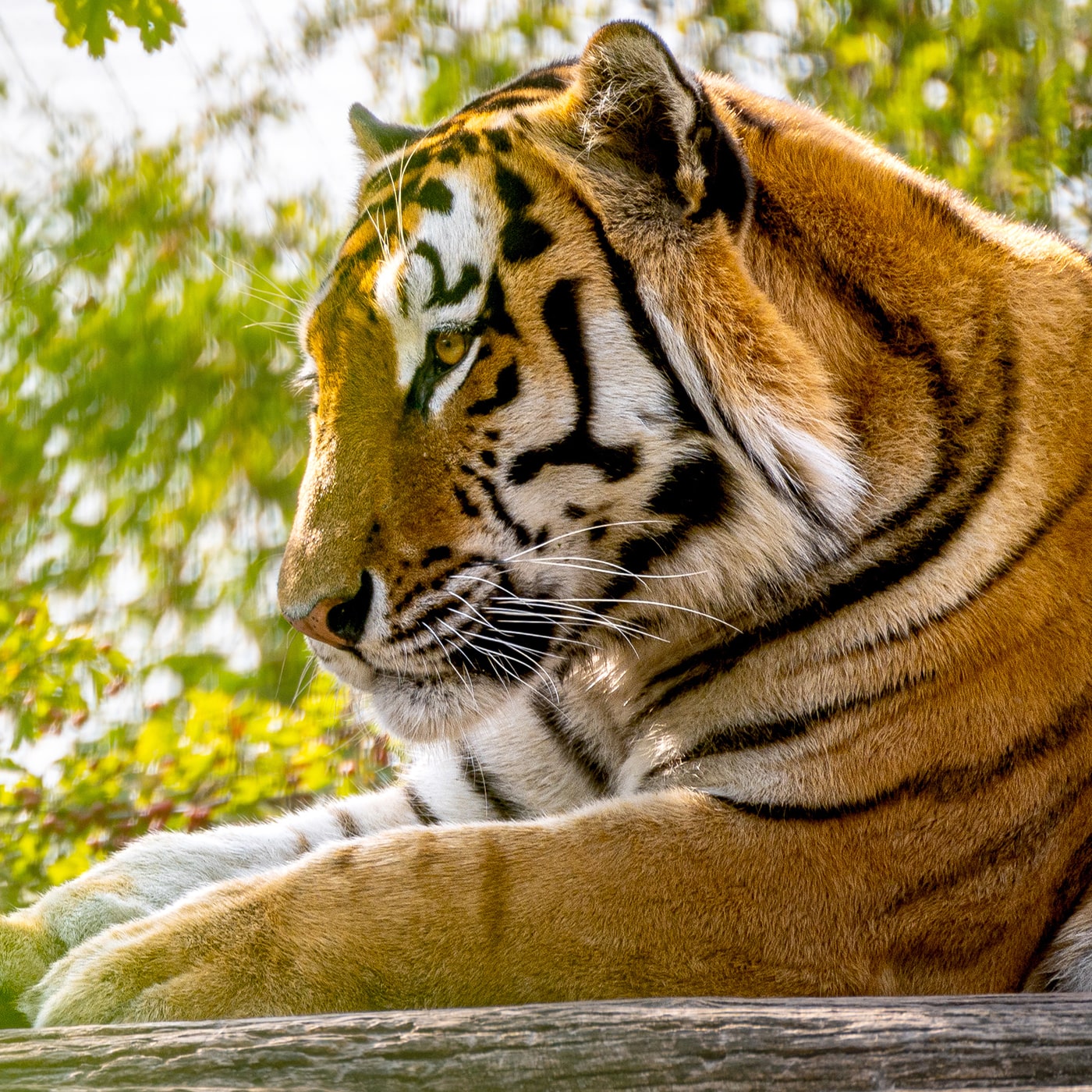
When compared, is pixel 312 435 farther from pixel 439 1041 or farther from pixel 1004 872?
pixel 1004 872

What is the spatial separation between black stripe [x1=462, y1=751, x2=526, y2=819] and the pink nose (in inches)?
21.3

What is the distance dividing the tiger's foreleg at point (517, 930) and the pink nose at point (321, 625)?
0.33m

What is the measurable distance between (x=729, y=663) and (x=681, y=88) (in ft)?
2.68

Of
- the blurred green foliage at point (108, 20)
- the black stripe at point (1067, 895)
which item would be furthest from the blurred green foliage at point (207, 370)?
the black stripe at point (1067, 895)

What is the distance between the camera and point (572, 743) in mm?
2090

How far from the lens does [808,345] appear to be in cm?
171

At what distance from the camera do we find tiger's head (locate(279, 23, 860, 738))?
1691 millimetres

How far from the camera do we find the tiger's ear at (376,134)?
230 cm

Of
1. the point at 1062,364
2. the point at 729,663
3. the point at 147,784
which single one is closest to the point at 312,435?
the point at 729,663

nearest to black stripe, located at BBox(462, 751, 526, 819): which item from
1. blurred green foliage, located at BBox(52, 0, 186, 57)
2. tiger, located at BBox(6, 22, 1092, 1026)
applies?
tiger, located at BBox(6, 22, 1092, 1026)

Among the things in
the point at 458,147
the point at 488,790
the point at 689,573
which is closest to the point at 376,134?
the point at 458,147

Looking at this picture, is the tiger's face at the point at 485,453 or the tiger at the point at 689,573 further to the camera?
the tiger's face at the point at 485,453

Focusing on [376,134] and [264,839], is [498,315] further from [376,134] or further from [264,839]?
[264,839]

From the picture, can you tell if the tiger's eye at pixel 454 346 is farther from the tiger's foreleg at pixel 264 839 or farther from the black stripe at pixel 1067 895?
the black stripe at pixel 1067 895
